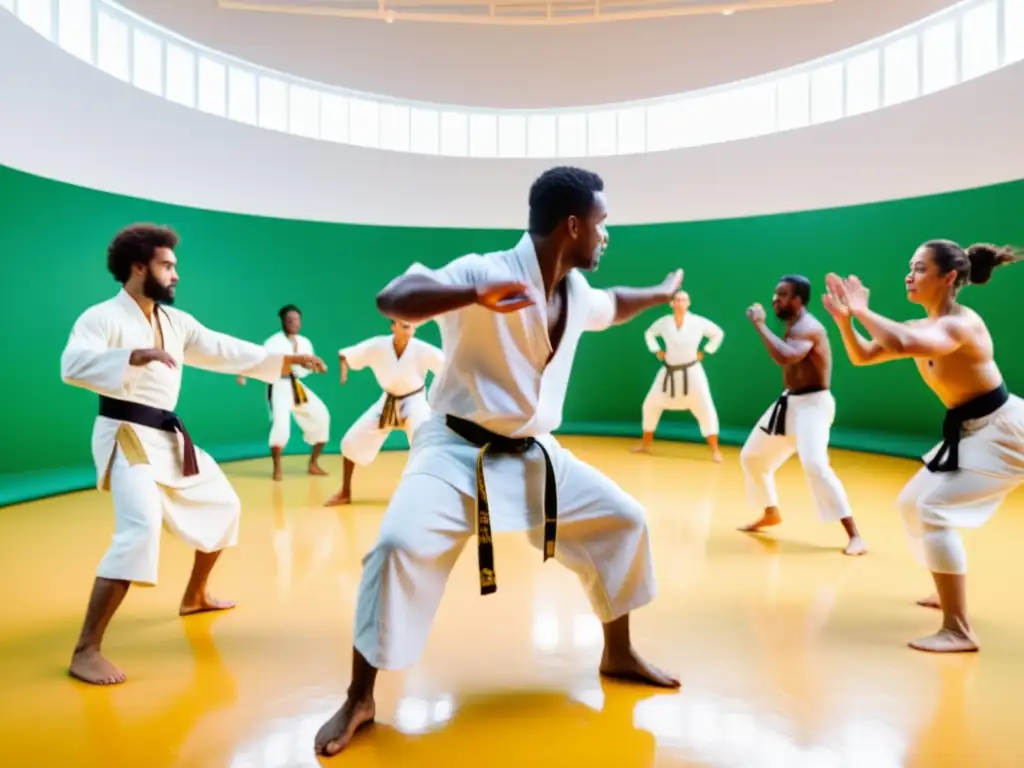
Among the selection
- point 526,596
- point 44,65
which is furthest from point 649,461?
point 44,65

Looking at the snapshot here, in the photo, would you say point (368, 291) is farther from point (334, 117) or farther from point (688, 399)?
point (688, 399)

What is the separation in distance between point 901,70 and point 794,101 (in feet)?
4.10

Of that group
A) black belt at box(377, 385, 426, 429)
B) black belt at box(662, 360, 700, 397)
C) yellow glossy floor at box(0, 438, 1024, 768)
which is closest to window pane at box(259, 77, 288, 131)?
black belt at box(377, 385, 426, 429)

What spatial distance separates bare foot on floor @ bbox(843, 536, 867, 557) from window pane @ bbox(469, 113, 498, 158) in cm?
778

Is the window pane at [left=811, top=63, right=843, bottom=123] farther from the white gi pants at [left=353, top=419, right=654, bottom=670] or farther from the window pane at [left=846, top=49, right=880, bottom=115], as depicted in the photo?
the white gi pants at [left=353, top=419, right=654, bottom=670]

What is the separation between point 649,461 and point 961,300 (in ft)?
12.8

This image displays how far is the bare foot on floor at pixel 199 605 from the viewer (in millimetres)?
3314

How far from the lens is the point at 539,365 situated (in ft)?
7.88

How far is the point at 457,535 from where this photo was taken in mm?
2291

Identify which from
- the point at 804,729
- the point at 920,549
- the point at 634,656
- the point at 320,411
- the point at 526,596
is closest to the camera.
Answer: the point at 804,729

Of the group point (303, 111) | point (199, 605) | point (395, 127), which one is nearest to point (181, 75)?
point (303, 111)

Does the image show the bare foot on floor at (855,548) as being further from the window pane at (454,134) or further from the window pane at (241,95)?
the window pane at (454,134)

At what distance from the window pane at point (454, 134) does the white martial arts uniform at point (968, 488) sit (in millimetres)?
8643

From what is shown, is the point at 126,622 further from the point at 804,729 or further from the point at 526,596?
the point at 804,729
